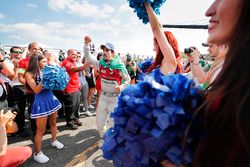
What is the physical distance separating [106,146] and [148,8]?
113 centimetres

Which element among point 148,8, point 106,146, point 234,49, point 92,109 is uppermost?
point 148,8

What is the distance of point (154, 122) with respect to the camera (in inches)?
36.3

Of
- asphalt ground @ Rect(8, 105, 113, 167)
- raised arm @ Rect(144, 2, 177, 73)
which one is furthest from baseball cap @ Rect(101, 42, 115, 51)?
raised arm @ Rect(144, 2, 177, 73)

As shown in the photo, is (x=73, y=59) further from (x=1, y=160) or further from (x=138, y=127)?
(x=138, y=127)

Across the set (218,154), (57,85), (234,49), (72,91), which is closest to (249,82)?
(234,49)

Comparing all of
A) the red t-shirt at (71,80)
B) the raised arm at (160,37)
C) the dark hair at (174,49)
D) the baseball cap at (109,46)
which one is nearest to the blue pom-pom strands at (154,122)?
the raised arm at (160,37)

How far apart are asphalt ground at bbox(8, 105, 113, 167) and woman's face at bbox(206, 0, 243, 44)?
3443mm

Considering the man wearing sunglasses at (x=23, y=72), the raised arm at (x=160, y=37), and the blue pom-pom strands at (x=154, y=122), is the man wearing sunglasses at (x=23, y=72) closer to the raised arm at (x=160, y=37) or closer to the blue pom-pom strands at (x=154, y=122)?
the raised arm at (x=160, y=37)

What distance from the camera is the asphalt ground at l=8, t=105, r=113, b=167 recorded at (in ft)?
13.2

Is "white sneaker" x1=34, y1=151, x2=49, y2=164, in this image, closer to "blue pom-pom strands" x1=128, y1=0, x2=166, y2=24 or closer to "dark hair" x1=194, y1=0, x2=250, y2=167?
"blue pom-pom strands" x1=128, y1=0, x2=166, y2=24

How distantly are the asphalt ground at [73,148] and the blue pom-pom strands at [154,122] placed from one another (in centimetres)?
322

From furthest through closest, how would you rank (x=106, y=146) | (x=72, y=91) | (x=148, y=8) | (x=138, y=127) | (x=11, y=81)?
(x=72, y=91), (x=11, y=81), (x=148, y=8), (x=106, y=146), (x=138, y=127)

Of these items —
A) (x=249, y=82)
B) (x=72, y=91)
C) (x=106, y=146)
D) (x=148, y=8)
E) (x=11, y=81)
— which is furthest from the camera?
(x=72, y=91)

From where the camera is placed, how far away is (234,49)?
2.89ft
